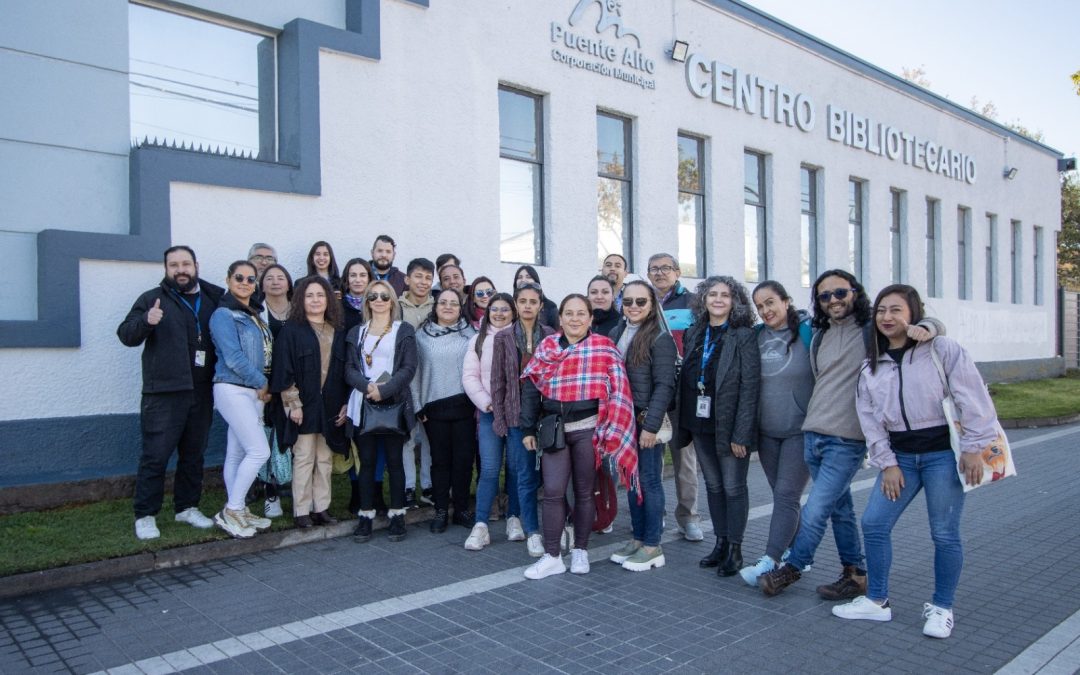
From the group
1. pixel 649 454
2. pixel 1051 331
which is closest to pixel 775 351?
pixel 649 454

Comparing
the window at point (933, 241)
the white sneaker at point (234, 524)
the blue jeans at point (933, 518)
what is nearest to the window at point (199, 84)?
the white sneaker at point (234, 524)

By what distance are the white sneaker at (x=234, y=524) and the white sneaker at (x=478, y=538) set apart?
1.58m

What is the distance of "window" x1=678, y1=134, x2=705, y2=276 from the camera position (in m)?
13.0

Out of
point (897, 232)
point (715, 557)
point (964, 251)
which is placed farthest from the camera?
point (964, 251)

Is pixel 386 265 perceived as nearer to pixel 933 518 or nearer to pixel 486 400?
pixel 486 400

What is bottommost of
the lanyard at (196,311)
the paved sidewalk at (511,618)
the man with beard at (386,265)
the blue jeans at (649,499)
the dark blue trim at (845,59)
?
the paved sidewalk at (511,618)

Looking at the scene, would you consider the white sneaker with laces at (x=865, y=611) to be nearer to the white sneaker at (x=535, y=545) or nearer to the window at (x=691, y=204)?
the white sneaker at (x=535, y=545)

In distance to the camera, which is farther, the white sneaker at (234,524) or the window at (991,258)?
the window at (991,258)

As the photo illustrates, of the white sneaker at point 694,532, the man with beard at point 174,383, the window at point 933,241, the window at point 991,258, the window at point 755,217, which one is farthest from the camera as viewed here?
the window at point 991,258

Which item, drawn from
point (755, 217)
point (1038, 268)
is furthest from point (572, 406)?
point (1038, 268)

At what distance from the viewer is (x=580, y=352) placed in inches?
221

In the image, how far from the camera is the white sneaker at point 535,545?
19.6 feet

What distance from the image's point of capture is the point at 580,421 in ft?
18.3

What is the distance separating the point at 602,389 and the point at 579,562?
1.17m
